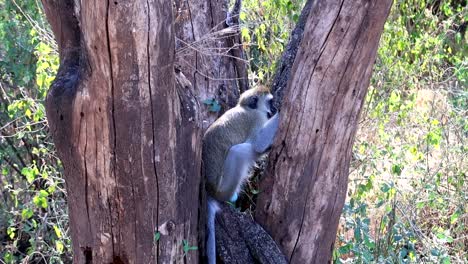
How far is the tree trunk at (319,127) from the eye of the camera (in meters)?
3.17

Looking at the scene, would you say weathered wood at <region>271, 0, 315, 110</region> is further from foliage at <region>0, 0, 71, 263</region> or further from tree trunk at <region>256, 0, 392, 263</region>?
foliage at <region>0, 0, 71, 263</region>

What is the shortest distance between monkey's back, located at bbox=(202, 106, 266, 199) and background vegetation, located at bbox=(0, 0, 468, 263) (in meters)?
0.60

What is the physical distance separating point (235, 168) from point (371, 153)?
165cm

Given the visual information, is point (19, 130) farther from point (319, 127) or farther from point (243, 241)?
point (319, 127)

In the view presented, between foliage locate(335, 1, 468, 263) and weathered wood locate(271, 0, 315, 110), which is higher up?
weathered wood locate(271, 0, 315, 110)

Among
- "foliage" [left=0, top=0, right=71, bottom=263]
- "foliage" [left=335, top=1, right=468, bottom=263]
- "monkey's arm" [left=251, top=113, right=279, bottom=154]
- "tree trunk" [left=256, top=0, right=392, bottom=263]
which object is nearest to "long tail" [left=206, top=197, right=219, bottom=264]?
"tree trunk" [left=256, top=0, right=392, bottom=263]

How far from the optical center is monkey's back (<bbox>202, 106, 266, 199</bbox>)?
158 inches

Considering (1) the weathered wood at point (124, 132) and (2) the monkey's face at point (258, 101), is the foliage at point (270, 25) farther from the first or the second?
Answer: (1) the weathered wood at point (124, 132)

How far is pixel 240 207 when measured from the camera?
4.06 m

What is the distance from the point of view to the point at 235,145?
4.14m

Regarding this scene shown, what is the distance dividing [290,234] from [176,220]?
2.40ft

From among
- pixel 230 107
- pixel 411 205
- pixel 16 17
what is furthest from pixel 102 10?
pixel 16 17

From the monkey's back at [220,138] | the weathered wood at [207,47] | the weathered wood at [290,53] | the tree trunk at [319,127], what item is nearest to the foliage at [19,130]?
the monkey's back at [220,138]

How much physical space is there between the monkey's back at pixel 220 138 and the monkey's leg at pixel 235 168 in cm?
3
